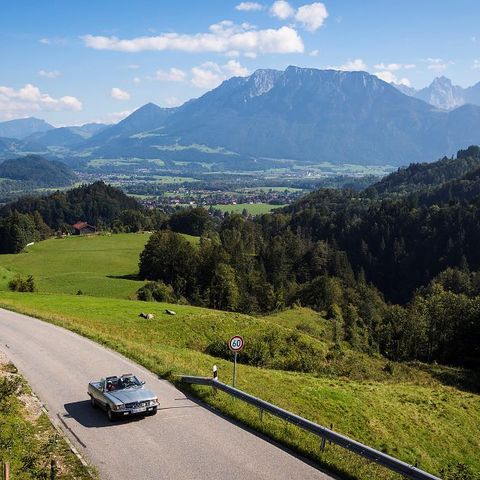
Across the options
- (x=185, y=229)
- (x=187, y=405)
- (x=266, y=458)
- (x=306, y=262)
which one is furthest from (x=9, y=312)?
(x=185, y=229)

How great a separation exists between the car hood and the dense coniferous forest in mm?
49804

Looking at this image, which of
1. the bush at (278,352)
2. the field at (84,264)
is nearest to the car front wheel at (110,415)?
the bush at (278,352)

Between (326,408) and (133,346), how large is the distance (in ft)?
40.5

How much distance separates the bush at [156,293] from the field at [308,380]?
71.6ft

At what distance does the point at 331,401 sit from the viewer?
96.4ft

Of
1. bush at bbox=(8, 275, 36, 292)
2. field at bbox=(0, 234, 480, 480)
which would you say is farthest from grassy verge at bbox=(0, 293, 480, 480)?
bush at bbox=(8, 275, 36, 292)

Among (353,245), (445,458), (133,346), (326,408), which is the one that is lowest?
(353,245)

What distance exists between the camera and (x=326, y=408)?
28.3 metres

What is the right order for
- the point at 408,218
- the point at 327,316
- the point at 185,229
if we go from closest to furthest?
the point at 327,316
the point at 408,218
the point at 185,229

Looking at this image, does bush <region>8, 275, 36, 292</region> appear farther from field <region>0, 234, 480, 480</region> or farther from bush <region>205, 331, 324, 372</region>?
bush <region>205, 331, 324, 372</region>

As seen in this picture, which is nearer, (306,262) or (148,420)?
(148,420)

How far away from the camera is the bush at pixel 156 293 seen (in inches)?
3209

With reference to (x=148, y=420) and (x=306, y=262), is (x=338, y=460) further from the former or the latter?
(x=306, y=262)

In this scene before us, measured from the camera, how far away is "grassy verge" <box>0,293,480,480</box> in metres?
19.3
